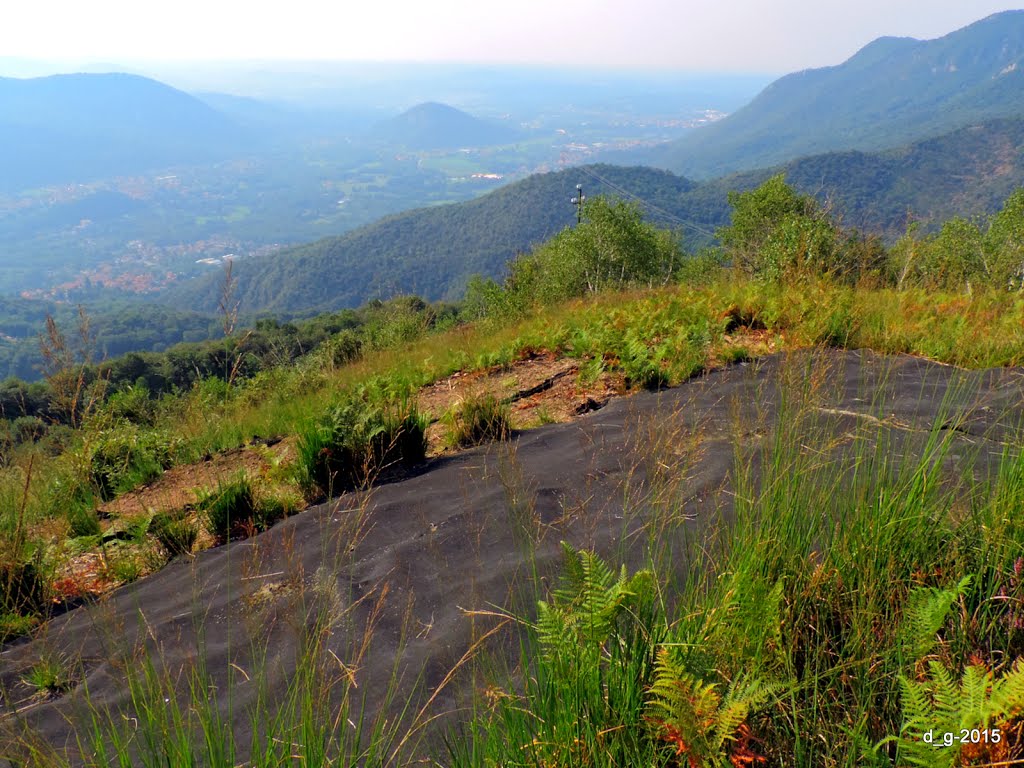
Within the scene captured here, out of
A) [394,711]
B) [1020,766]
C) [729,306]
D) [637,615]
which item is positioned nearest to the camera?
[1020,766]

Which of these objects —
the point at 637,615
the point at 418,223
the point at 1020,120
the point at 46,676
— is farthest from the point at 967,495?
the point at 1020,120

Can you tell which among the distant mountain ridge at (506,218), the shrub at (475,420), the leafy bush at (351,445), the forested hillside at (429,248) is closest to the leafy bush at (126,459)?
the leafy bush at (351,445)

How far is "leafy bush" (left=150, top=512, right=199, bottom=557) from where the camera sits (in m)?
3.76

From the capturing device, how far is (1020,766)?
4.38ft

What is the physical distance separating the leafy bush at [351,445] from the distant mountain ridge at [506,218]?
318 feet

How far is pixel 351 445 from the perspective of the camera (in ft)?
14.0

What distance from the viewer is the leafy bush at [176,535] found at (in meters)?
3.76

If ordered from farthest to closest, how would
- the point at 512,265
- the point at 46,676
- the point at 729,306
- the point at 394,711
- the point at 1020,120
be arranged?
the point at 1020,120, the point at 512,265, the point at 729,306, the point at 46,676, the point at 394,711

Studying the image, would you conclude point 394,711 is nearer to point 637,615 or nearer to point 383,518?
point 637,615

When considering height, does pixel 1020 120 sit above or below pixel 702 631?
above

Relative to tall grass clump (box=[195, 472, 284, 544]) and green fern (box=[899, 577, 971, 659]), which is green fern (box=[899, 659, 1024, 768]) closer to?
green fern (box=[899, 577, 971, 659])

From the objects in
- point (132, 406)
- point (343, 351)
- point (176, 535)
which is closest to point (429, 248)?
point (343, 351)

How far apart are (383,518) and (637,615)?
2.15 meters

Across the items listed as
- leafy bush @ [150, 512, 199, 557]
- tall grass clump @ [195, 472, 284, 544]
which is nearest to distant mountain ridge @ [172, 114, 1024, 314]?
tall grass clump @ [195, 472, 284, 544]
